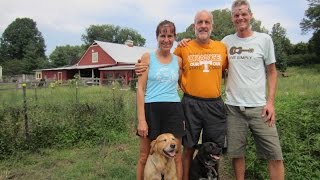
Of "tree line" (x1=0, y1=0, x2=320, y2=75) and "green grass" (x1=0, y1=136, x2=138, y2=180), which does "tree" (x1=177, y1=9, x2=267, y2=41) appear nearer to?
"tree line" (x1=0, y1=0, x2=320, y2=75)

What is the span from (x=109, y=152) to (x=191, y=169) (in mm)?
3180

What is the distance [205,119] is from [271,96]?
0.79 metres

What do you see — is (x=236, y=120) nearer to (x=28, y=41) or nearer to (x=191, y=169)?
(x=191, y=169)

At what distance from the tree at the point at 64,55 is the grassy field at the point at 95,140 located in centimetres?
6975

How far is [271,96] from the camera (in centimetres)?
446

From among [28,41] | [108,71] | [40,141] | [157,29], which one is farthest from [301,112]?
[28,41]

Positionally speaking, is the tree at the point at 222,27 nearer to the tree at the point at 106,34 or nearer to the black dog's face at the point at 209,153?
the tree at the point at 106,34

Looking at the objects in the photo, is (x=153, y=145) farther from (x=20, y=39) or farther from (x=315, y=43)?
(x=20, y=39)

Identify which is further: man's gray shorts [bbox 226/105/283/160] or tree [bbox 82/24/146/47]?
tree [bbox 82/24/146/47]

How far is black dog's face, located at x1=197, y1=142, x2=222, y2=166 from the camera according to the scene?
14.9 feet

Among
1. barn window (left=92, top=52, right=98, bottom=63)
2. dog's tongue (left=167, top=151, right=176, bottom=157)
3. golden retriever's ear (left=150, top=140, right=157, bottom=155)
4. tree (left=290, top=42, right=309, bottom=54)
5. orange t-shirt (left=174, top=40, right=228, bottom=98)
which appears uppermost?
tree (left=290, top=42, right=309, bottom=54)

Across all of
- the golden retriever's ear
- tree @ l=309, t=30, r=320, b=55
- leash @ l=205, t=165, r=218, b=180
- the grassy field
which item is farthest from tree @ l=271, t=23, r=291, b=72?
the golden retriever's ear

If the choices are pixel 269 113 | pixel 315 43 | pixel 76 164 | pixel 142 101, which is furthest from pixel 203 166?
pixel 315 43

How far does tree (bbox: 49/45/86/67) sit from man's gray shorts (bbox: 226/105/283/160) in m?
74.3
